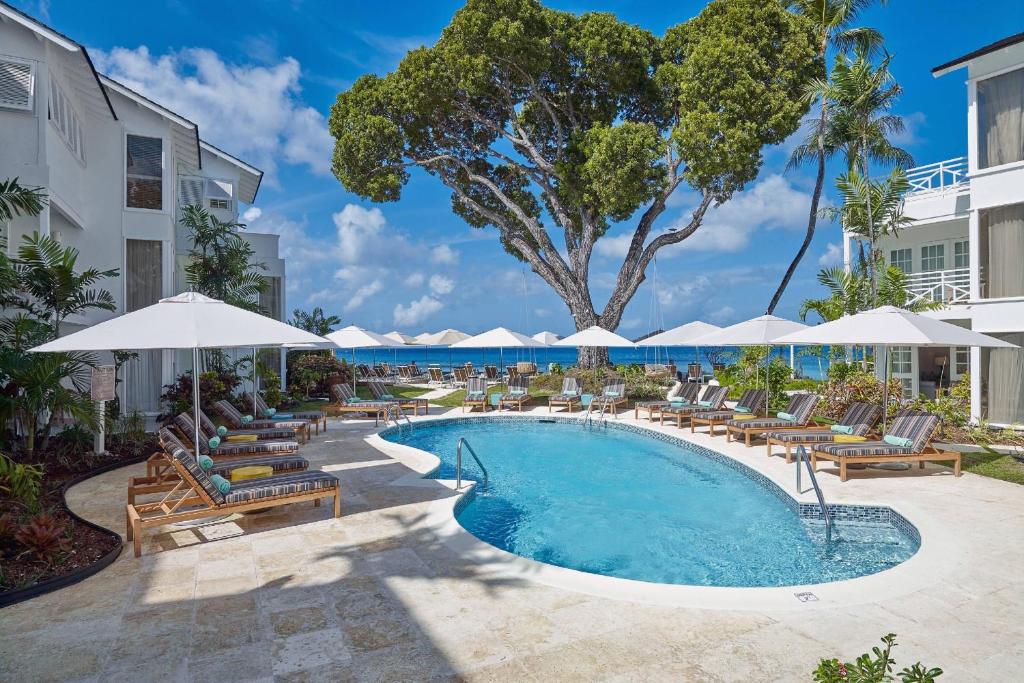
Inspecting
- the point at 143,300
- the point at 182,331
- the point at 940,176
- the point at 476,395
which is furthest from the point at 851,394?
the point at 143,300

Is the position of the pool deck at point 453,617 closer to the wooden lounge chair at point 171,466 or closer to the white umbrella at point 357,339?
the wooden lounge chair at point 171,466

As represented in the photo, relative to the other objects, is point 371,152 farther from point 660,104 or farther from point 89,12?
point 660,104

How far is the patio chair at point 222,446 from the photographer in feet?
27.2

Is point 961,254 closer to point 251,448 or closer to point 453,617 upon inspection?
point 453,617

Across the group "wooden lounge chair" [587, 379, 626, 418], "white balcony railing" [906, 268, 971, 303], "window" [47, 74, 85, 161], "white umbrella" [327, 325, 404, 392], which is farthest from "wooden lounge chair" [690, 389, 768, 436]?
"window" [47, 74, 85, 161]

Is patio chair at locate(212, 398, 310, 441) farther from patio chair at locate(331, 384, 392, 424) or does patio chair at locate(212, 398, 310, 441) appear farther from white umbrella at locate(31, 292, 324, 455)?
white umbrella at locate(31, 292, 324, 455)

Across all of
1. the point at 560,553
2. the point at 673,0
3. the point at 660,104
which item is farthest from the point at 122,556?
the point at 673,0

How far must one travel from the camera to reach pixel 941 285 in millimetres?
15570

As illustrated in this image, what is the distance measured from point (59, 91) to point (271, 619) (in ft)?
42.8

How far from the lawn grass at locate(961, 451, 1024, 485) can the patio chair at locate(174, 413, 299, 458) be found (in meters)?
10.5

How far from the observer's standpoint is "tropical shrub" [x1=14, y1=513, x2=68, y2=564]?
5.18 metres

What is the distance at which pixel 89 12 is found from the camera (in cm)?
1678

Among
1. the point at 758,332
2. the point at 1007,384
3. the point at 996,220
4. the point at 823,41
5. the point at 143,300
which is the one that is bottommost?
the point at 1007,384

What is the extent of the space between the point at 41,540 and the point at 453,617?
3.93 m
